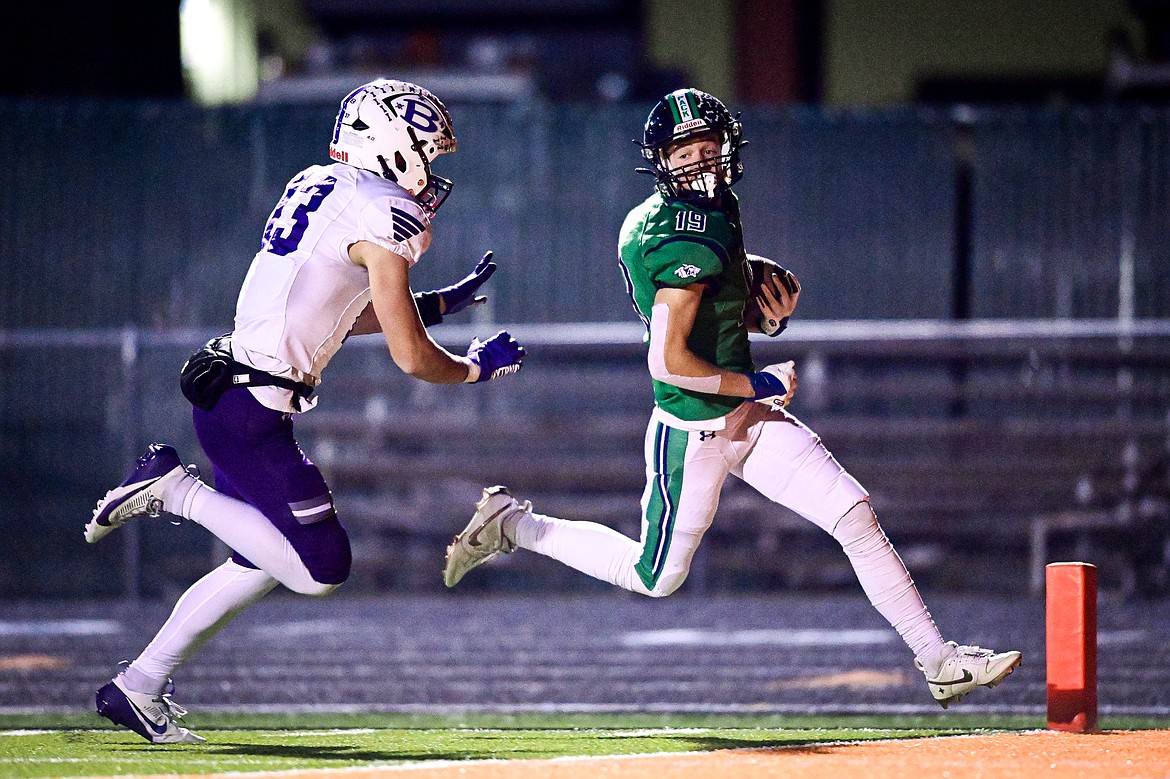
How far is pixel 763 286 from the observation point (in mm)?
5051

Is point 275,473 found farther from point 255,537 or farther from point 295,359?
point 295,359

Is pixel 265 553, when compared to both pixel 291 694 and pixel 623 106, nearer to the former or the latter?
pixel 291 694

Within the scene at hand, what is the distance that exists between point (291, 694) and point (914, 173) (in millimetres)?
6944

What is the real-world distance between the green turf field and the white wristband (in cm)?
115

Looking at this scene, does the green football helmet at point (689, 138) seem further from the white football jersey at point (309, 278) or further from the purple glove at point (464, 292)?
the white football jersey at point (309, 278)

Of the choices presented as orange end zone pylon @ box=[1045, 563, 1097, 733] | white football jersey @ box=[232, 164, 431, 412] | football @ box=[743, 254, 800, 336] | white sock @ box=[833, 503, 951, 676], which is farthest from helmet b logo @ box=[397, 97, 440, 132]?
orange end zone pylon @ box=[1045, 563, 1097, 733]

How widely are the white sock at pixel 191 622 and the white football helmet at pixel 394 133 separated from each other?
4.26ft

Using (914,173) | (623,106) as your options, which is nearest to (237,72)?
(623,106)

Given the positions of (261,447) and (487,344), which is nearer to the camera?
(261,447)

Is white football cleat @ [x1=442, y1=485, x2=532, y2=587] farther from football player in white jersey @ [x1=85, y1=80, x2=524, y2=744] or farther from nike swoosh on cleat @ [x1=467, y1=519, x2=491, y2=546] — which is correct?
football player in white jersey @ [x1=85, y1=80, x2=524, y2=744]

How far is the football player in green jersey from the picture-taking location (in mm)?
4742

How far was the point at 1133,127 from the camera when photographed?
11391 millimetres

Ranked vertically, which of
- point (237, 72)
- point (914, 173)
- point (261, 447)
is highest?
point (237, 72)

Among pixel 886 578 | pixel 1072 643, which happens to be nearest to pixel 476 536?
pixel 886 578
